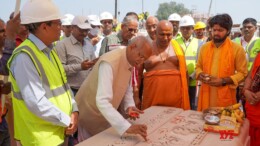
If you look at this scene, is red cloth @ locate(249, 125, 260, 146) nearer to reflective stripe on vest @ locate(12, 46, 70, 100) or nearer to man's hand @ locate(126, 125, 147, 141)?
man's hand @ locate(126, 125, 147, 141)

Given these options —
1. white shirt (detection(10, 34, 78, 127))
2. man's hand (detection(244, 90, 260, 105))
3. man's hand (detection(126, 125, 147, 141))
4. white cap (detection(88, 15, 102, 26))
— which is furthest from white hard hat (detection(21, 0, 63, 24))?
white cap (detection(88, 15, 102, 26))

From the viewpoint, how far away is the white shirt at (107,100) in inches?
88.2

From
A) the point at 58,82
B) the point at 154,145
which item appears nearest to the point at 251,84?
the point at 154,145

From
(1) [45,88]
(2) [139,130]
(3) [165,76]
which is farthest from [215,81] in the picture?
(1) [45,88]

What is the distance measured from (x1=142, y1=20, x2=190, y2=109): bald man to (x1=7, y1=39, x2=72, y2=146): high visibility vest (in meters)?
1.76

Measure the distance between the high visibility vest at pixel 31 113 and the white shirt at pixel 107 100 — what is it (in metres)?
0.30

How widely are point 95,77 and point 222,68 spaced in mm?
1781

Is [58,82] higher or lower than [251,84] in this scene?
higher

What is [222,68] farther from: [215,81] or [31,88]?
[31,88]

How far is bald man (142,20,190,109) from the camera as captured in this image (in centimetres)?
379

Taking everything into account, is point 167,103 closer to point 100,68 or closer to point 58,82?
point 100,68

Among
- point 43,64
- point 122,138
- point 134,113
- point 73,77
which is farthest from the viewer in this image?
point 73,77

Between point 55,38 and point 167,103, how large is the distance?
6.48ft

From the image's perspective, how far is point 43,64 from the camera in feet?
7.03
